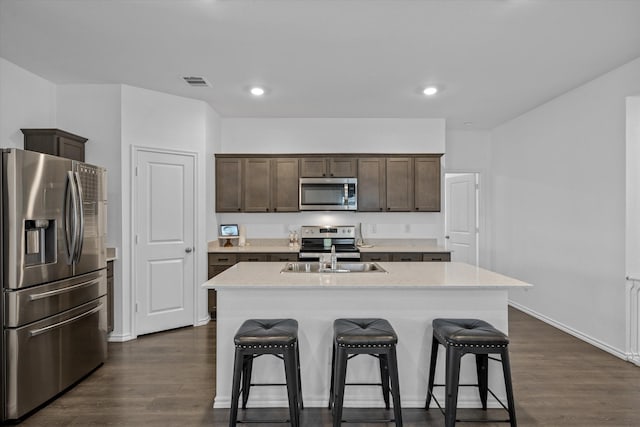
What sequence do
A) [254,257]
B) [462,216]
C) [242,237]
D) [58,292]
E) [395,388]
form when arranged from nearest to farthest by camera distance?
[395,388] → [58,292] → [254,257] → [242,237] → [462,216]

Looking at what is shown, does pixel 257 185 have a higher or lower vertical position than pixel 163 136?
lower

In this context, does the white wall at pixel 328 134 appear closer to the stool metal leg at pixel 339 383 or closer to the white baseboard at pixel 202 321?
the white baseboard at pixel 202 321

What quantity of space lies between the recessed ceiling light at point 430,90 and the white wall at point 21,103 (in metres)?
4.25

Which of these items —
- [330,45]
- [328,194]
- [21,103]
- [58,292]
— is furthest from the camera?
[328,194]

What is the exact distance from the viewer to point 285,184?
5.36 meters

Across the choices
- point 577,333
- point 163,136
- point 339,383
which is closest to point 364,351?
point 339,383

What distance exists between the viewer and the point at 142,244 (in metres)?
4.24

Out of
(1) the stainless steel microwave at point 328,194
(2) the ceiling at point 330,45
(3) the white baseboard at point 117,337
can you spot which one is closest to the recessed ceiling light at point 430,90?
(2) the ceiling at point 330,45

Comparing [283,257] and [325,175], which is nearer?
[283,257]

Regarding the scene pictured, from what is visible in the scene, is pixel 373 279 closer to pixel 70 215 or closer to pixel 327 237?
pixel 70 215

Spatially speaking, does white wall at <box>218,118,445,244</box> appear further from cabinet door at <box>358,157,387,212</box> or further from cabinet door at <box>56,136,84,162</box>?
cabinet door at <box>56,136,84,162</box>

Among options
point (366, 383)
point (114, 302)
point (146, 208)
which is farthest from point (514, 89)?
point (114, 302)

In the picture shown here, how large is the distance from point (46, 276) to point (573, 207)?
5.26 metres

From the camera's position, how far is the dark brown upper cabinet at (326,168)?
17.5 feet
